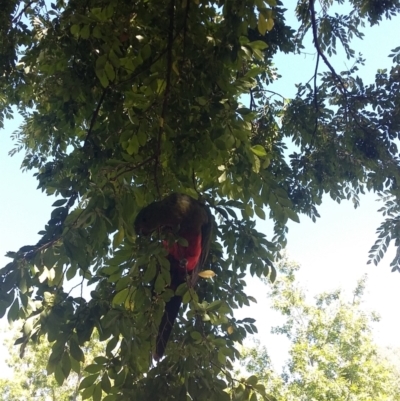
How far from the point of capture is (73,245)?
1.30 metres

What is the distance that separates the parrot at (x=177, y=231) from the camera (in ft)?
5.12

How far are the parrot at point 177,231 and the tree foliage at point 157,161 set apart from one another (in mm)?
60

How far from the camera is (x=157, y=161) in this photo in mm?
1613

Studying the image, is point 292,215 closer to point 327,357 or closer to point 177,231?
point 177,231

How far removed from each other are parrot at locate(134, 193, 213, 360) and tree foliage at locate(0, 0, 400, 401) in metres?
0.06

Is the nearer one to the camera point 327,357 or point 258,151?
point 258,151

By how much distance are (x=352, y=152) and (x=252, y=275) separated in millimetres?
1301

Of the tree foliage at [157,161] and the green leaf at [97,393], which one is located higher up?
the tree foliage at [157,161]

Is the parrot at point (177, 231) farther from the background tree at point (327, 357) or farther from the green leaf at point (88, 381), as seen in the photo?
the background tree at point (327, 357)

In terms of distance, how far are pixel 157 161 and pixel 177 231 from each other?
0.87ft

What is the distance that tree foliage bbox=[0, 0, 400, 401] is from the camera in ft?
4.50

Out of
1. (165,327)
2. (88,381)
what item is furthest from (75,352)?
(165,327)

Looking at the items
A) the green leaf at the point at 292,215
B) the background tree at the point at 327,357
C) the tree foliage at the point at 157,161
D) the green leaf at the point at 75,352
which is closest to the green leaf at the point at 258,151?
the tree foliage at the point at 157,161

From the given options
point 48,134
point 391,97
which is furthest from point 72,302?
point 391,97
